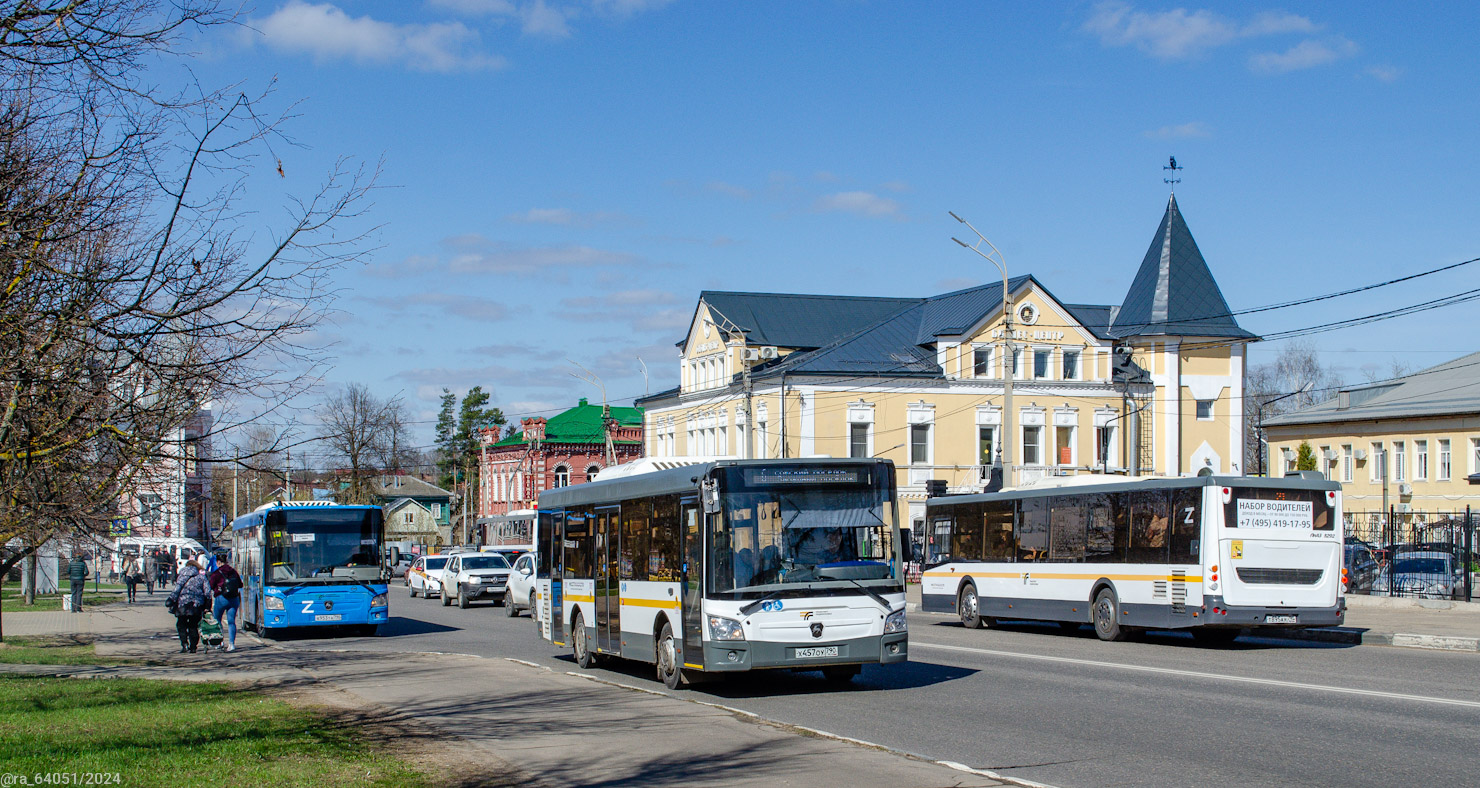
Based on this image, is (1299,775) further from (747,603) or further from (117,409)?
(117,409)

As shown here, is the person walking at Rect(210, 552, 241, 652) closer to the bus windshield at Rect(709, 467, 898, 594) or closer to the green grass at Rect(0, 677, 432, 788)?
the green grass at Rect(0, 677, 432, 788)

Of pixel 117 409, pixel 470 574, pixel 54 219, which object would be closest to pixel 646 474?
pixel 117 409

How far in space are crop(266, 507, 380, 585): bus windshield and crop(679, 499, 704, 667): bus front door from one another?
44.5ft

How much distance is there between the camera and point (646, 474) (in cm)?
1767

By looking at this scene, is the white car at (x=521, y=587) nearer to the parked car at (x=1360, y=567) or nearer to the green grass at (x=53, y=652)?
the green grass at (x=53, y=652)

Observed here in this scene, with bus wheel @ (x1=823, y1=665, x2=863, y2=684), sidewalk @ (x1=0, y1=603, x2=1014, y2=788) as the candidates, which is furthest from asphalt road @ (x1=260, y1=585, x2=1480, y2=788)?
sidewalk @ (x1=0, y1=603, x2=1014, y2=788)

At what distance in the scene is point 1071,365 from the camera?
2530 inches

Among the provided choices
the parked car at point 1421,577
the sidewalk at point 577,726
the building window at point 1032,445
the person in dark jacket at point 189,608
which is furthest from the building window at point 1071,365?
the sidewalk at point 577,726

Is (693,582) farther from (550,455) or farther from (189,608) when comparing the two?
(550,455)

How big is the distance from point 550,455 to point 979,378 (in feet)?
149

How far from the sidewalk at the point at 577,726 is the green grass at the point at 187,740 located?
969mm

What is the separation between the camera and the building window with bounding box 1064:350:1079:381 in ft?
210

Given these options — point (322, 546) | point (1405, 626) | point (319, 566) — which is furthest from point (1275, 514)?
point (319, 566)

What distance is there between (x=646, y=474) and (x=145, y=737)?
7.64 m
